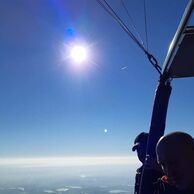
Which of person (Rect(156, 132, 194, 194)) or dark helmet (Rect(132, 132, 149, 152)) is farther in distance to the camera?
dark helmet (Rect(132, 132, 149, 152))

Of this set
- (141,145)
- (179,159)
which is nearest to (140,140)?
(141,145)

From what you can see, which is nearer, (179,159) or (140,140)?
(179,159)

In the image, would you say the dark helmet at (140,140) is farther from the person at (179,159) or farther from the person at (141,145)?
the person at (179,159)

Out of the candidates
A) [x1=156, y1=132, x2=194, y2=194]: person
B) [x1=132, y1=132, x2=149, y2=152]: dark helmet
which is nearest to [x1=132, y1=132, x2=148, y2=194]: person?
[x1=132, y1=132, x2=149, y2=152]: dark helmet

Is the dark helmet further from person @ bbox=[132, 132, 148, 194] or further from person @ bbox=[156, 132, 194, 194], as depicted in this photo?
person @ bbox=[156, 132, 194, 194]

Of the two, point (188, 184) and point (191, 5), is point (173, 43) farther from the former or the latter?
point (188, 184)

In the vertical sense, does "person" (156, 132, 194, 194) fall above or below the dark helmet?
below

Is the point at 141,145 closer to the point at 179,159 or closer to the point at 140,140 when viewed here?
the point at 140,140

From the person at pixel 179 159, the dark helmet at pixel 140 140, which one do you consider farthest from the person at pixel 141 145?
the person at pixel 179 159

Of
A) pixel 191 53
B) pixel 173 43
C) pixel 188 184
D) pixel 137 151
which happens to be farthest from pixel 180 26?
pixel 137 151
